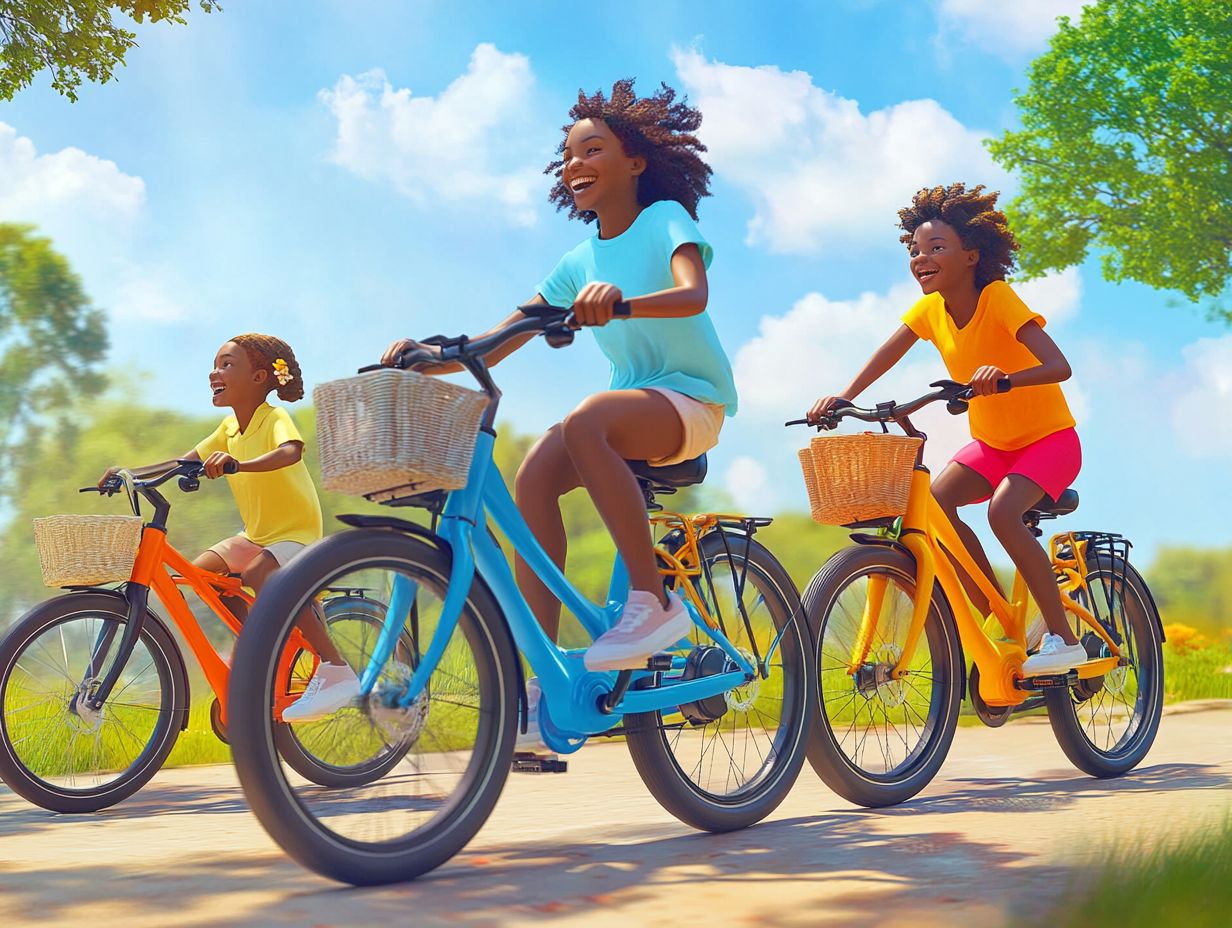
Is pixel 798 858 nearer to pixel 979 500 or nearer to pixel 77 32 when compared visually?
pixel 979 500

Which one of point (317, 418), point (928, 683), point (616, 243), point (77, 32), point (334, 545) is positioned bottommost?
point (928, 683)

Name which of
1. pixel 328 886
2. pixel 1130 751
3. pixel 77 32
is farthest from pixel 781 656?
pixel 77 32

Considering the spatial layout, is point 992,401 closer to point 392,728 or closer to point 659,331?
point 659,331

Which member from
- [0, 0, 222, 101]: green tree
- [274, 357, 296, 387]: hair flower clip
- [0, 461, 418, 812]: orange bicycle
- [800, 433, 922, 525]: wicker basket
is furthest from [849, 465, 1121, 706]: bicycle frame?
[0, 0, 222, 101]: green tree

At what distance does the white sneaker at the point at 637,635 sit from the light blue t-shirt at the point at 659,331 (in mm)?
629

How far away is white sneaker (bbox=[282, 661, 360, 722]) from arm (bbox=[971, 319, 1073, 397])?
2.34 metres

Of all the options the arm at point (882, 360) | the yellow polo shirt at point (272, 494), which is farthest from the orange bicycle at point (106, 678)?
the arm at point (882, 360)

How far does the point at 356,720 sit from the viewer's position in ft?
10.9

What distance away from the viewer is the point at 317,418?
3.16 metres

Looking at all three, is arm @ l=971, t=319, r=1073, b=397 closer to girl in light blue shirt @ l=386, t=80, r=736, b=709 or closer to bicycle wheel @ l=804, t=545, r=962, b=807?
bicycle wheel @ l=804, t=545, r=962, b=807

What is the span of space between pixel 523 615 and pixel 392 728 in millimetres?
476

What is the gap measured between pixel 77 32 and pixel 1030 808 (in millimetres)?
8340

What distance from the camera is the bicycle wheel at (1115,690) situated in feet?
17.3

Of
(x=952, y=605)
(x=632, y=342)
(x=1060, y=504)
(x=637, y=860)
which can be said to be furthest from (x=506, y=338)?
(x=1060, y=504)
